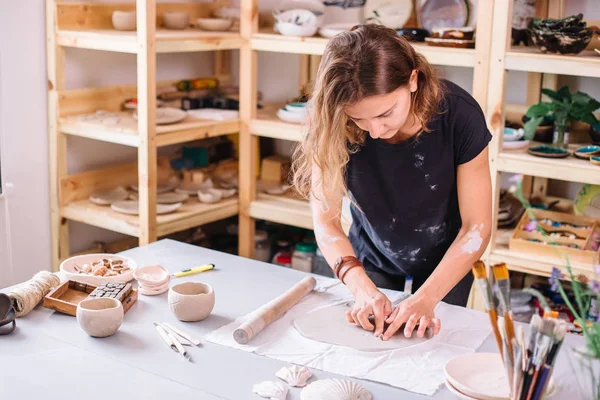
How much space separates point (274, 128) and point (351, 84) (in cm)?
169

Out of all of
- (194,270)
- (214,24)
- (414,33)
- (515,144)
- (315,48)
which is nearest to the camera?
(194,270)

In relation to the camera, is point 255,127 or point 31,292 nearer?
point 31,292

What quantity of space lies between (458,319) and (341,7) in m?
2.13

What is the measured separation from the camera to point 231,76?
164 inches

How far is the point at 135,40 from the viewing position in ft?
9.82

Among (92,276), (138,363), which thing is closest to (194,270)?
(92,276)

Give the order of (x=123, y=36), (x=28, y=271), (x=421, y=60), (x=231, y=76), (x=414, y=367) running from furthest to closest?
(x=231, y=76), (x=28, y=271), (x=123, y=36), (x=421, y=60), (x=414, y=367)

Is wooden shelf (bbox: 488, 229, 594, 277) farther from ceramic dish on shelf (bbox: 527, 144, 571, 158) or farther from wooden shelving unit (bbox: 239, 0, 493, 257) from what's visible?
wooden shelving unit (bbox: 239, 0, 493, 257)

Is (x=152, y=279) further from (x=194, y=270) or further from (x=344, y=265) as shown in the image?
(x=344, y=265)

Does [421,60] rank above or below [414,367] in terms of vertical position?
above

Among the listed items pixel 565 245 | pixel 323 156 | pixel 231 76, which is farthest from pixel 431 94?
pixel 231 76

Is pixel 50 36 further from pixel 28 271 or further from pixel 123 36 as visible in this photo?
pixel 28 271

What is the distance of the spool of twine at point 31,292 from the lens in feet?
5.85

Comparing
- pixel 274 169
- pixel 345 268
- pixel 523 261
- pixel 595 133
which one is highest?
pixel 595 133
